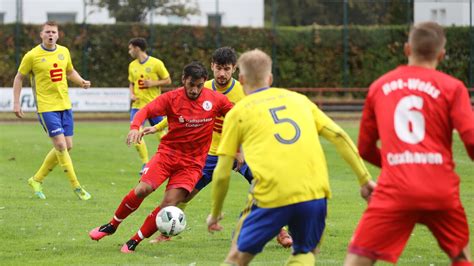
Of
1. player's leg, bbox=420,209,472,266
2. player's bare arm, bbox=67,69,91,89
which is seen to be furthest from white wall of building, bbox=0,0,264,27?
player's leg, bbox=420,209,472,266

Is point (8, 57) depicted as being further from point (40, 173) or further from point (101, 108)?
point (40, 173)

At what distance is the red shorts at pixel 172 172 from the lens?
9023 millimetres

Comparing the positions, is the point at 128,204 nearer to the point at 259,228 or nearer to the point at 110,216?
the point at 110,216

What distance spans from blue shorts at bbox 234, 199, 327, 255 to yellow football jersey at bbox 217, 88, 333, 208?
0.14 feet

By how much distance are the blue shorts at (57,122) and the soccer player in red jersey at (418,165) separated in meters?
8.01

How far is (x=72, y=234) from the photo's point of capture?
9.98 metres

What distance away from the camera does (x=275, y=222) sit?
589 cm

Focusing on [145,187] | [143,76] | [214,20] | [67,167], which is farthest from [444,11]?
[145,187]

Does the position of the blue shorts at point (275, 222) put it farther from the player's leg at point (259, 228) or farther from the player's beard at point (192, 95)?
the player's beard at point (192, 95)

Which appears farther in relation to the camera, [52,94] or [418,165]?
[52,94]

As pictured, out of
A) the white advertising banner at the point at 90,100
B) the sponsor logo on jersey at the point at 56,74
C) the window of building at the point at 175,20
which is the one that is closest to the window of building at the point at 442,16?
the window of building at the point at 175,20

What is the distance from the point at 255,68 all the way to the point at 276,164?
0.61 meters

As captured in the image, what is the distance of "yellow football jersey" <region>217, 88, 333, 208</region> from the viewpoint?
19.2ft

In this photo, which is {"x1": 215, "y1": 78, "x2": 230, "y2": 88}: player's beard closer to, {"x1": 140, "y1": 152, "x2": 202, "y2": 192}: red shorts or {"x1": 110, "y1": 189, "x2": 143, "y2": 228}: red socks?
{"x1": 140, "y1": 152, "x2": 202, "y2": 192}: red shorts
